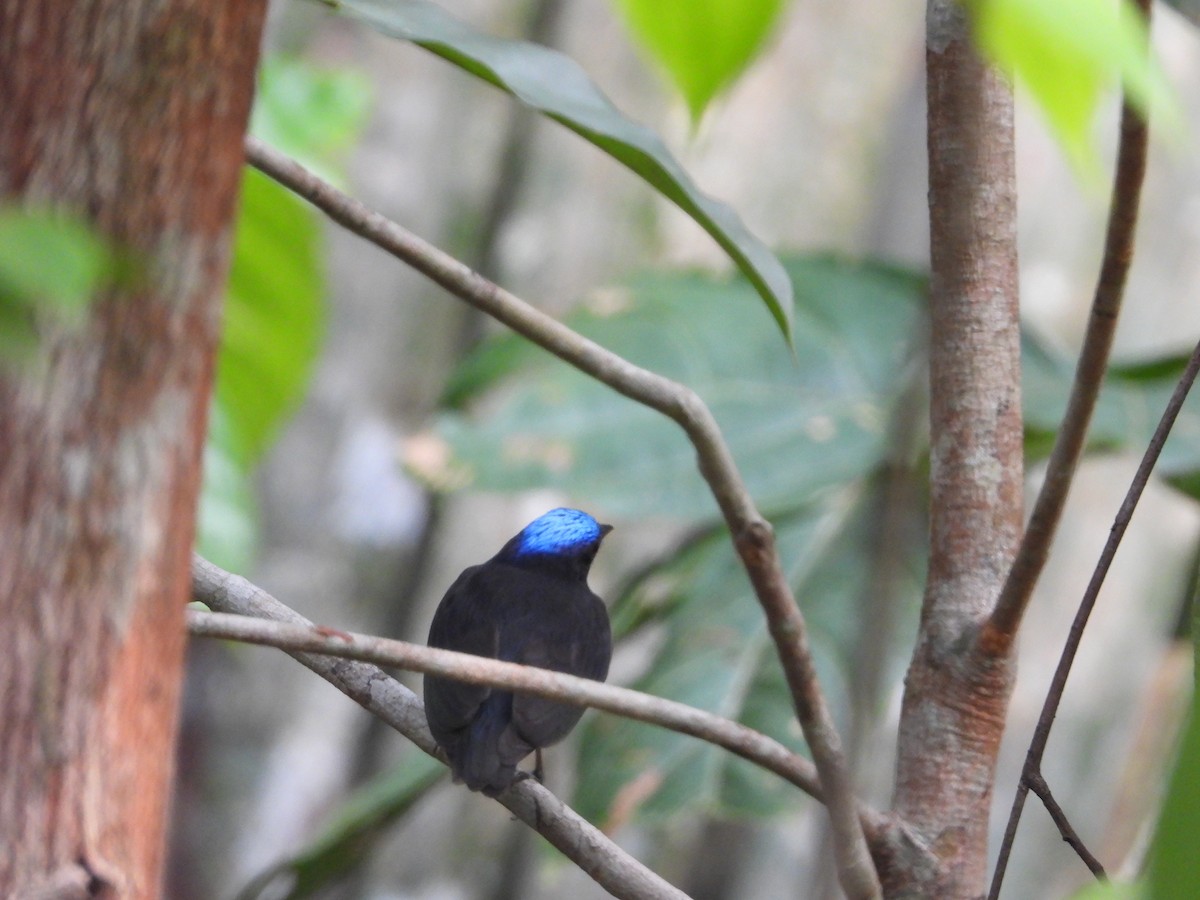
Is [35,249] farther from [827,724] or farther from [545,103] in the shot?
[827,724]

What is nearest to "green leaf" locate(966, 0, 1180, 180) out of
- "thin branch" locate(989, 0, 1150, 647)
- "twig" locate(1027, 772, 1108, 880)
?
"thin branch" locate(989, 0, 1150, 647)

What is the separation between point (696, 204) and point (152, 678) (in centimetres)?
42

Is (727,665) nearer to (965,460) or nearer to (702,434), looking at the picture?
(965,460)

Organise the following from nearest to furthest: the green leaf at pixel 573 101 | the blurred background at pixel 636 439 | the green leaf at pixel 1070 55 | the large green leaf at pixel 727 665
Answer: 1. the green leaf at pixel 1070 55
2. the green leaf at pixel 573 101
3. the large green leaf at pixel 727 665
4. the blurred background at pixel 636 439

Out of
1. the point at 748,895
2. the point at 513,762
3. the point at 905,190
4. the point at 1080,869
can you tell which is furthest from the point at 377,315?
the point at 513,762

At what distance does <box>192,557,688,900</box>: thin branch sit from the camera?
968mm

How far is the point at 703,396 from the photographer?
278 centimetres

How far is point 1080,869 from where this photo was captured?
3613 millimetres

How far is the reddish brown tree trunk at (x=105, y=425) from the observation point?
1.69 feet

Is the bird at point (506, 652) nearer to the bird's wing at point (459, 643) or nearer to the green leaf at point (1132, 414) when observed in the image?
the bird's wing at point (459, 643)

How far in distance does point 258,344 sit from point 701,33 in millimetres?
2116

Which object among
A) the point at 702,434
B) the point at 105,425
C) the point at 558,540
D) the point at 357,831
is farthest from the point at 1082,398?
the point at 357,831

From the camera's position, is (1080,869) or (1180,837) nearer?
(1180,837)

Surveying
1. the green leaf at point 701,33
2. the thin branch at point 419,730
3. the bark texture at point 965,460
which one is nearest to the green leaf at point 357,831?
the thin branch at point 419,730
